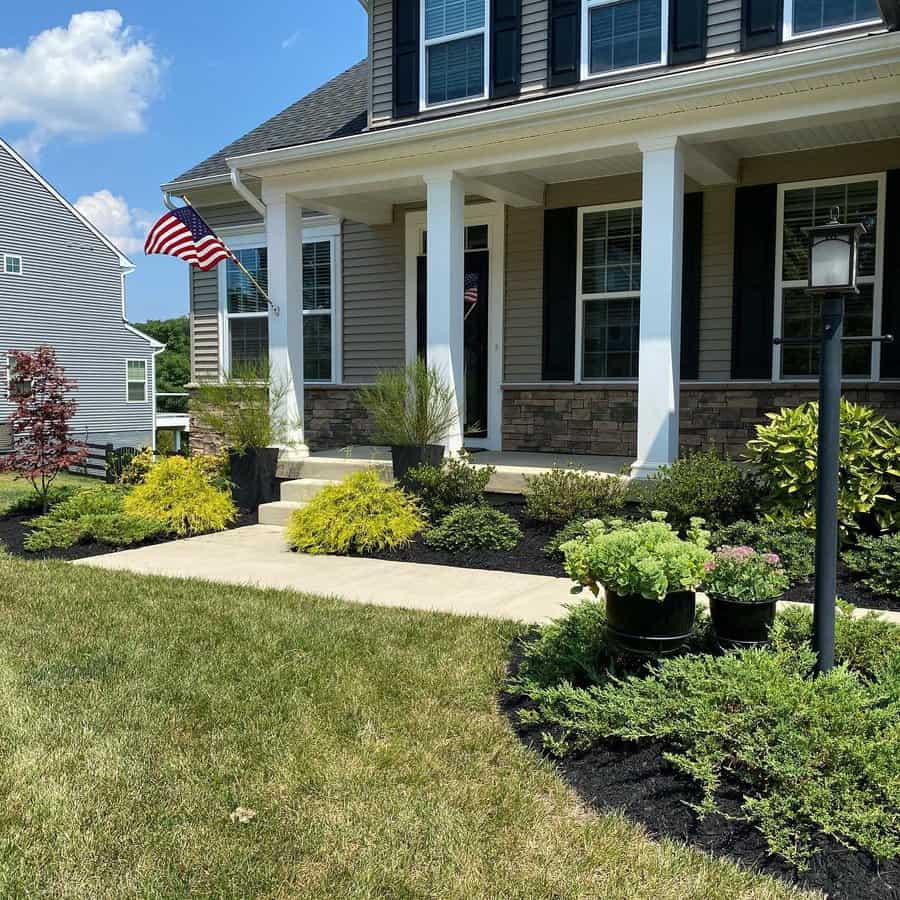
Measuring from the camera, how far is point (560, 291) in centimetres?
902

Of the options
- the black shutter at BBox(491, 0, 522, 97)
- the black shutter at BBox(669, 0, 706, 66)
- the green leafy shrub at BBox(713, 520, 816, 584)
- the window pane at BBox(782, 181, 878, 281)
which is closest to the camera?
the green leafy shrub at BBox(713, 520, 816, 584)

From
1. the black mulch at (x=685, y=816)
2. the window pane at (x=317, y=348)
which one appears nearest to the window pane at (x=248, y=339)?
the window pane at (x=317, y=348)

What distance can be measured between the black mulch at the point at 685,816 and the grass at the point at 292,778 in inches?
3.8

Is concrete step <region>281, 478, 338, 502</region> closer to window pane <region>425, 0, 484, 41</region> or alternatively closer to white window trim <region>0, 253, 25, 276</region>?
window pane <region>425, 0, 484, 41</region>

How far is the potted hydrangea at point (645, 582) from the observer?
3.06 metres

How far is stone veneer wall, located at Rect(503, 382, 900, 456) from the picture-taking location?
7.75m

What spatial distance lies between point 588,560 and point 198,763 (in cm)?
159

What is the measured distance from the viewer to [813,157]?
25.3ft

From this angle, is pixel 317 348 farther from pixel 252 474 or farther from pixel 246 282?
pixel 252 474

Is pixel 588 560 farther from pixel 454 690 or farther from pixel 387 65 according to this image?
pixel 387 65

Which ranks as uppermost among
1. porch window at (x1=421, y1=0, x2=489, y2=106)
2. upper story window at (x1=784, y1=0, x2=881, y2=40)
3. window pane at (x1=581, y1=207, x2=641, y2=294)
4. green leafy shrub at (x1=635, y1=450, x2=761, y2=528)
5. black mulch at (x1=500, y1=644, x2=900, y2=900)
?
porch window at (x1=421, y1=0, x2=489, y2=106)

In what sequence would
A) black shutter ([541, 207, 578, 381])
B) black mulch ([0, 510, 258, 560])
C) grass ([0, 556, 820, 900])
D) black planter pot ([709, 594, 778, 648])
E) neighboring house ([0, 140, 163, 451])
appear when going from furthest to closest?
1. neighboring house ([0, 140, 163, 451])
2. black shutter ([541, 207, 578, 381])
3. black mulch ([0, 510, 258, 560])
4. black planter pot ([709, 594, 778, 648])
5. grass ([0, 556, 820, 900])

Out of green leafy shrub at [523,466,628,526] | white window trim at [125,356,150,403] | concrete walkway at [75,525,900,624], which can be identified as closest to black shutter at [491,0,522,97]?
green leafy shrub at [523,466,628,526]

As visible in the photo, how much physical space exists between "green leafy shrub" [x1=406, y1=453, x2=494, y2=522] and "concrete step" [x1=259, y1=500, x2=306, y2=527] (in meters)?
1.36
